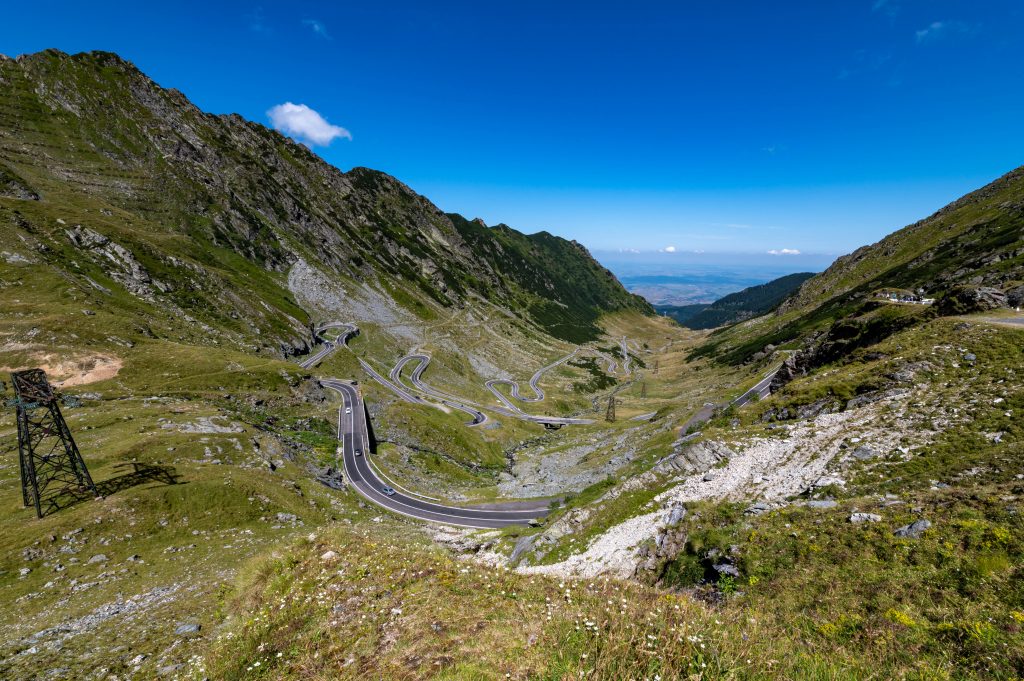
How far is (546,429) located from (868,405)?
8260cm

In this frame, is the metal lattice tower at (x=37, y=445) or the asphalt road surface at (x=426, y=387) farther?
the asphalt road surface at (x=426, y=387)

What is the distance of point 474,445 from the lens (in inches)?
3041

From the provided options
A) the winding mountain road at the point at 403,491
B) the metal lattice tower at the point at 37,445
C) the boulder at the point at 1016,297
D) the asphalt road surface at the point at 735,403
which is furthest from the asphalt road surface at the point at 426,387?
the boulder at the point at 1016,297

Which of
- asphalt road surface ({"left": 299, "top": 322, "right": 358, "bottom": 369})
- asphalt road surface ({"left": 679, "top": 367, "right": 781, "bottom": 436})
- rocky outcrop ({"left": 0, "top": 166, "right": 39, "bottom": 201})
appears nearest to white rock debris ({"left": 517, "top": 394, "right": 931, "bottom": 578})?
asphalt road surface ({"left": 679, "top": 367, "right": 781, "bottom": 436})

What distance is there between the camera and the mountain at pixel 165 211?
3270 inches

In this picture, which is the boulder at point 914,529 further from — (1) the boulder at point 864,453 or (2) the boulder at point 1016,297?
(2) the boulder at point 1016,297

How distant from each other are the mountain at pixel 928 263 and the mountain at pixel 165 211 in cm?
12800

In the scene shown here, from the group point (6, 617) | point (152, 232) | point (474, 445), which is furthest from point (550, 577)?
point (152, 232)

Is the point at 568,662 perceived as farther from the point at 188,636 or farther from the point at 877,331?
the point at 877,331

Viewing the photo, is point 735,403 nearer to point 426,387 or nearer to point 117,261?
point 426,387

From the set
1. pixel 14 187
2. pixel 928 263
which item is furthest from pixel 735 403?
pixel 14 187

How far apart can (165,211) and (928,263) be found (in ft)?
816

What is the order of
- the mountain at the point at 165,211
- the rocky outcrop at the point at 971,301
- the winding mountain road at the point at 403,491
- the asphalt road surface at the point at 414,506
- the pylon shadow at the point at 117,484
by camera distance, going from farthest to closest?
1. the mountain at the point at 165,211
2. the winding mountain road at the point at 403,491
3. the asphalt road surface at the point at 414,506
4. the rocky outcrop at the point at 971,301
5. the pylon shadow at the point at 117,484

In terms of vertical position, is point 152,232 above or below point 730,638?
above
